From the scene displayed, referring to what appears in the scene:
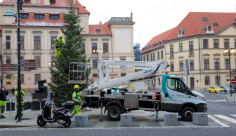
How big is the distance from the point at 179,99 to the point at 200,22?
53063 millimetres

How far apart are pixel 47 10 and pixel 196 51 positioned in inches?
1349

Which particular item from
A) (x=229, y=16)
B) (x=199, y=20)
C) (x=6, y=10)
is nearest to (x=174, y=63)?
(x=199, y=20)

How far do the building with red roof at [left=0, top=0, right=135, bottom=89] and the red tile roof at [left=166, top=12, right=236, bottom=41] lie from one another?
48.0 ft

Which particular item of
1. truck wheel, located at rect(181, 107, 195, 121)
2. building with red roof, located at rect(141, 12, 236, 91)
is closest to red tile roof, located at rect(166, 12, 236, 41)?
building with red roof, located at rect(141, 12, 236, 91)

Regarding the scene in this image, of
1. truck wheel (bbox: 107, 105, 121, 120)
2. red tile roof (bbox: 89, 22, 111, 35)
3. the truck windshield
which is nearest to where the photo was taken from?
truck wheel (bbox: 107, 105, 121, 120)

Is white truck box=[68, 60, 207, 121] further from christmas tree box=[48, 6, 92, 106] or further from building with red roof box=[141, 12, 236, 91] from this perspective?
building with red roof box=[141, 12, 236, 91]

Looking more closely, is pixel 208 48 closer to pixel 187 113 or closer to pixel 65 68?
pixel 65 68

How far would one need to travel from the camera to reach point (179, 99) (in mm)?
15234

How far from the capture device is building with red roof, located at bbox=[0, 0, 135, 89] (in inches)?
2199

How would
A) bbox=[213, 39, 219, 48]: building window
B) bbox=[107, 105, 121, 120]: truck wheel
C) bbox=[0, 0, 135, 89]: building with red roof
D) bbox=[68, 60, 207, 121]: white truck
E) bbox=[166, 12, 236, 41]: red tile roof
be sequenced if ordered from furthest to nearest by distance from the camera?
bbox=[166, 12, 236, 41]: red tile roof < bbox=[213, 39, 219, 48]: building window < bbox=[0, 0, 135, 89]: building with red roof < bbox=[107, 105, 121, 120]: truck wheel < bbox=[68, 60, 207, 121]: white truck

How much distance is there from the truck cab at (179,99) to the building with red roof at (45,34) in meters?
41.8

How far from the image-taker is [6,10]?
58.3m

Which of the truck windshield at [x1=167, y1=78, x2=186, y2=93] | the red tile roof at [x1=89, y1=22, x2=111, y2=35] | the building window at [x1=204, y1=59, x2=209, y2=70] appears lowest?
the truck windshield at [x1=167, y1=78, x2=186, y2=93]

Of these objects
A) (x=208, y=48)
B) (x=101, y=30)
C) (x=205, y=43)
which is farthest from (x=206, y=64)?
(x=101, y=30)
